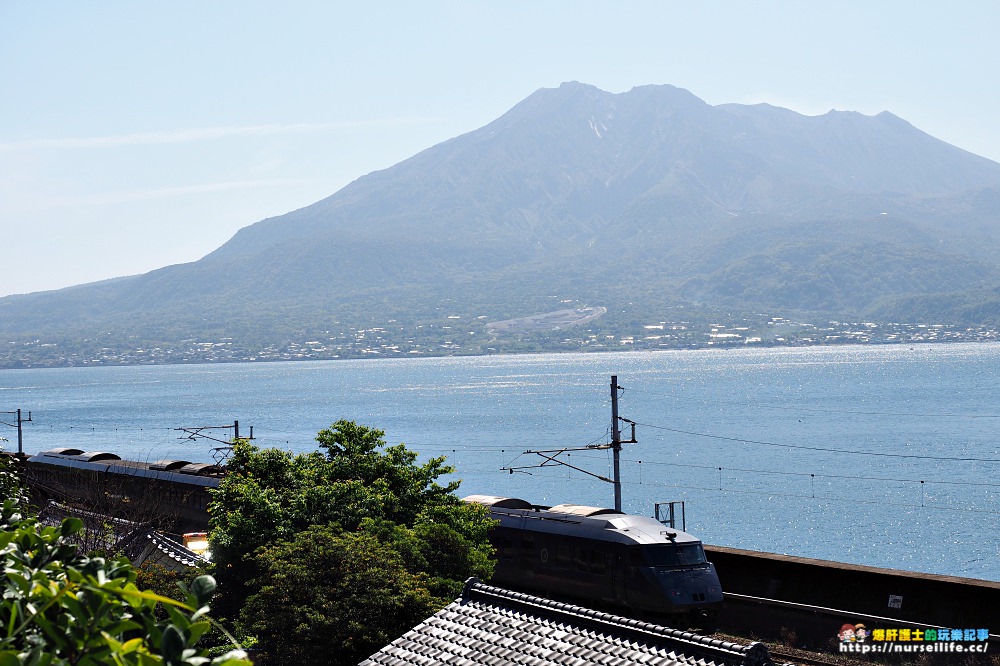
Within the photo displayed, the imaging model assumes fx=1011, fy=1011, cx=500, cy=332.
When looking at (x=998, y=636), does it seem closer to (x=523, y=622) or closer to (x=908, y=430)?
(x=523, y=622)

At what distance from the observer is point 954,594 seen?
25.9m

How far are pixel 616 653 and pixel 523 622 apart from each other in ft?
6.69

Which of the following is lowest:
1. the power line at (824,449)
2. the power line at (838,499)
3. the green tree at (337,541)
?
the power line at (838,499)

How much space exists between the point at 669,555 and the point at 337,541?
399 inches

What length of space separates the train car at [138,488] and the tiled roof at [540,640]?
24467mm

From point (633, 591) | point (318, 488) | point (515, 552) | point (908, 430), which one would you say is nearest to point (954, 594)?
point (633, 591)

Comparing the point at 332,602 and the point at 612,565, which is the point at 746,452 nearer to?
the point at 612,565

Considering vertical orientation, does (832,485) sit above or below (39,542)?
below

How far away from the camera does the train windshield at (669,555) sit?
92.2ft

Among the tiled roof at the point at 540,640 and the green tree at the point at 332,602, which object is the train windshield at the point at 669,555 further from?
the tiled roof at the point at 540,640

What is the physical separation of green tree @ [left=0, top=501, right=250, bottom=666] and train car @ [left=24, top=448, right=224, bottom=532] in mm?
35793

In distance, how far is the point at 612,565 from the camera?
28703mm

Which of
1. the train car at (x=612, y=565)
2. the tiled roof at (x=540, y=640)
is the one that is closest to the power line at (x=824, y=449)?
the train car at (x=612, y=565)

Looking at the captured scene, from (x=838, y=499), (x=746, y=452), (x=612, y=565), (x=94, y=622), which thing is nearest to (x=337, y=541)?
(x=612, y=565)
